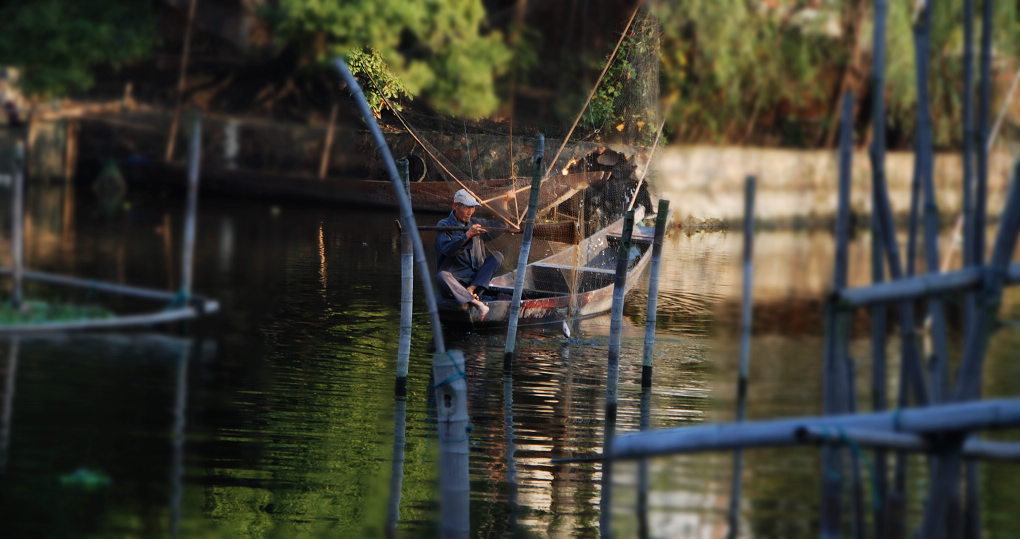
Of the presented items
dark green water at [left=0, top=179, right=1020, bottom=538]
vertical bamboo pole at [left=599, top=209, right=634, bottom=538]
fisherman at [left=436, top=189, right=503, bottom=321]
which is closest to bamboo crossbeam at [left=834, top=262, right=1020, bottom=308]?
dark green water at [left=0, top=179, right=1020, bottom=538]

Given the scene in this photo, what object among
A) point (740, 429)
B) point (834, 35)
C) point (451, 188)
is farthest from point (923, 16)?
point (834, 35)

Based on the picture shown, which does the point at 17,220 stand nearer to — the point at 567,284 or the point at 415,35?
the point at 567,284

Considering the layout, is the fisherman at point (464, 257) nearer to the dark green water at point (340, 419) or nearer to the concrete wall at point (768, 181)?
the dark green water at point (340, 419)

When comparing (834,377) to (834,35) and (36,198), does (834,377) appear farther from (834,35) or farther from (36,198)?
(834,35)

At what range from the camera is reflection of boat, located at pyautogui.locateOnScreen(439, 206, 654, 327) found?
6297 mm

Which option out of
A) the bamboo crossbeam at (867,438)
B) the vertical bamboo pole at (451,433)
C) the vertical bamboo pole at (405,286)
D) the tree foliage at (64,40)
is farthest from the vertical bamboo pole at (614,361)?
the tree foliage at (64,40)

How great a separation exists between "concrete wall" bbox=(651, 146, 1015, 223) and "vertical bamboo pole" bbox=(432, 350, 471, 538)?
827cm

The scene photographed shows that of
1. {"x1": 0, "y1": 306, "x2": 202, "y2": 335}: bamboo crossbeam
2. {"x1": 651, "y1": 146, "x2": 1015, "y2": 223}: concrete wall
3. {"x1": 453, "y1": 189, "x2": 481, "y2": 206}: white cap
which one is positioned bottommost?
{"x1": 0, "y1": 306, "x2": 202, "y2": 335}: bamboo crossbeam

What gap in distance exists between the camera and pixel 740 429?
74.9 inches

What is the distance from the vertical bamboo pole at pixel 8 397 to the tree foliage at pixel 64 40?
747 cm

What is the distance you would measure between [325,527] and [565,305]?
3535 mm

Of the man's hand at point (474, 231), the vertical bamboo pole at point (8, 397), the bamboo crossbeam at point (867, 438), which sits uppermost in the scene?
the man's hand at point (474, 231)

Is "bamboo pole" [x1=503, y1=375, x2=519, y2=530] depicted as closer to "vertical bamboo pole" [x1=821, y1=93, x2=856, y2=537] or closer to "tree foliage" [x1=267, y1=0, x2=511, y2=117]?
"vertical bamboo pole" [x1=821, y1=93, x2=856, y2=537]

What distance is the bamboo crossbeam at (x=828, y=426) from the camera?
5.85 feet
